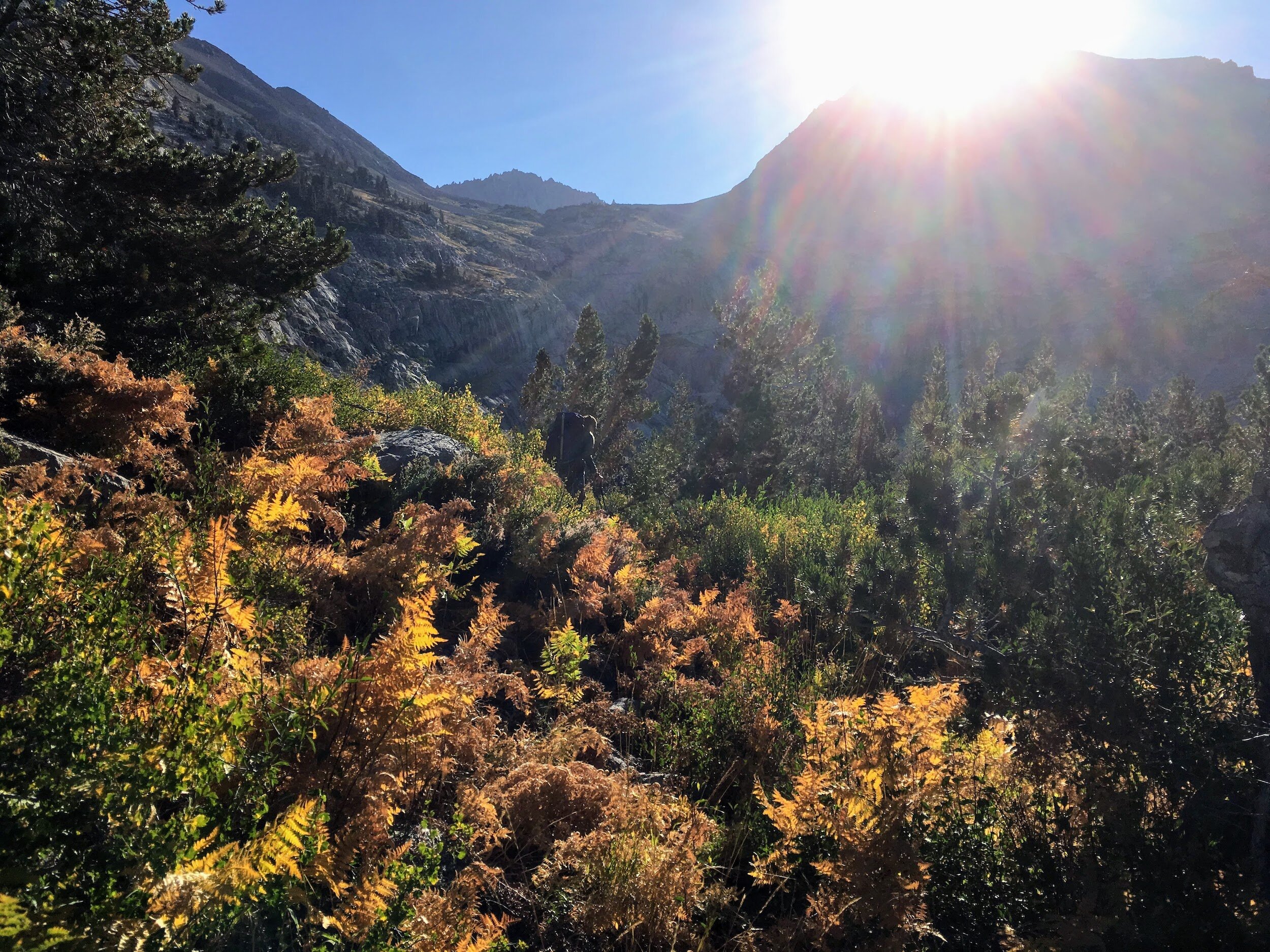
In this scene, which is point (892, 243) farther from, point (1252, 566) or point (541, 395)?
point (1252, 566)

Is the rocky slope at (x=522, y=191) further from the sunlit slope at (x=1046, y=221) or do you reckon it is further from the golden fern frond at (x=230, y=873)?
the golden fern frond at (x=230, y=873)

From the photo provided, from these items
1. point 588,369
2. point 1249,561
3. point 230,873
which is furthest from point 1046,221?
point 230,873

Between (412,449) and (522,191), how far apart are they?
203668 mm

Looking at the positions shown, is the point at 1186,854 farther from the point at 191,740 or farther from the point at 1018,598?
the point at 1018,598

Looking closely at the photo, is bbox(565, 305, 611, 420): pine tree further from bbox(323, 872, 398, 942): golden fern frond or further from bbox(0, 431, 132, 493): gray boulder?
bbox(323, 872, 398, 942): golden fern frond

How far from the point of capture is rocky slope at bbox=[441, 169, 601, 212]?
186 metres

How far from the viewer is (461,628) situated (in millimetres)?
5199

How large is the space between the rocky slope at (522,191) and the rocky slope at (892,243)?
57.4m

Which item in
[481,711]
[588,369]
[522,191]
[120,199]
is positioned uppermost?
[522,191]

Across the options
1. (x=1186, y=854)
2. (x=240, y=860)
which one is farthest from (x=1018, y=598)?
(x=240, y=860)

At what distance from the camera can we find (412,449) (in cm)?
834

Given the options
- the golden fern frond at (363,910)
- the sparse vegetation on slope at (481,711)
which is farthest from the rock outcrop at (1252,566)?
the golden fern frond at (363,910)

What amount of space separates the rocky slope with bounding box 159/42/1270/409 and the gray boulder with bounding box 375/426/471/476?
4914mm

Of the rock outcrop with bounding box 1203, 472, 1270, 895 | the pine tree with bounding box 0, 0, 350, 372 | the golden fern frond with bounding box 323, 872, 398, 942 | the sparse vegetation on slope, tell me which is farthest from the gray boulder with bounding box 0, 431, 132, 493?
the rock outcrop with bounding box 1203, 472, 1270, 895
